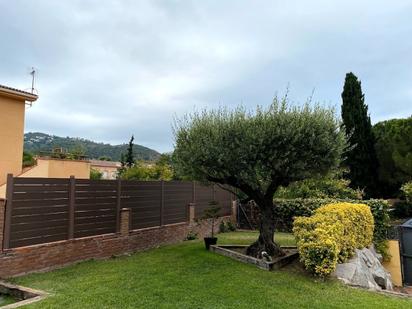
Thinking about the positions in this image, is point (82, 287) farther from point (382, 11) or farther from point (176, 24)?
point (382, 11)

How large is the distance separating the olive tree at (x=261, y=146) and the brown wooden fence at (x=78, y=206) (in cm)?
226

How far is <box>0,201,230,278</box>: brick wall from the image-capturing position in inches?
271

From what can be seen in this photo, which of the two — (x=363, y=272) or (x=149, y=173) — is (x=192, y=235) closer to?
(x=363, y=272)

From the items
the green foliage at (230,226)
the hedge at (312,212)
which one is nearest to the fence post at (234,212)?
the green foliage at (230,226)

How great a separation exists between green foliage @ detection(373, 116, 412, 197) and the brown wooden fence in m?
14.2

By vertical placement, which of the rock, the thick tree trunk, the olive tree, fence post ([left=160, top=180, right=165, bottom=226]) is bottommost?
the rock

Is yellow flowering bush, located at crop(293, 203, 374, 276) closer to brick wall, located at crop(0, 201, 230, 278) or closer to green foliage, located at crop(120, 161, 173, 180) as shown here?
brick wall, located at crop(0, 201, 230, 278)

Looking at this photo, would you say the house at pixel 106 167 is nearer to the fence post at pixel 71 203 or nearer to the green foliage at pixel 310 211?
the green foliage at pixel 310 211

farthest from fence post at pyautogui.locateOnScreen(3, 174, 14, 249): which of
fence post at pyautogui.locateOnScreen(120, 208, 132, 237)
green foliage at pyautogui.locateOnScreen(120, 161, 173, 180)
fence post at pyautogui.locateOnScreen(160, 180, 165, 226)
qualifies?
green foliage at pyautogui.locateOnScreen(120, 161, 173, 180)

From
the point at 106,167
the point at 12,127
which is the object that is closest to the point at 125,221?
the point at 12,127

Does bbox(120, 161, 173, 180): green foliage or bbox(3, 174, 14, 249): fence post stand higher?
bbox(120, 161, 173, 180): green foliage

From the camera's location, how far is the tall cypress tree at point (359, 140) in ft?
68.6

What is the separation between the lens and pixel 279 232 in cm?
1497

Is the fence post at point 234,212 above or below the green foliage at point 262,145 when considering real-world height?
below
